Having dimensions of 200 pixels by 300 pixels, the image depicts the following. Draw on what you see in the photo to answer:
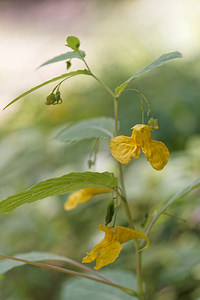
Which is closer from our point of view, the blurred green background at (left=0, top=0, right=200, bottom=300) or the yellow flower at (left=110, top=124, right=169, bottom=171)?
the yellow flower at (left=110, top=124, right=169, bottom=171)

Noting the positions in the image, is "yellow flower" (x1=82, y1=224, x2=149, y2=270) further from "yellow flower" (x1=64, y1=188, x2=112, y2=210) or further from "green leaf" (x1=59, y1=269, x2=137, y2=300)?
"green leaf" (x1=59, y1=269, x2=137, y2=300)

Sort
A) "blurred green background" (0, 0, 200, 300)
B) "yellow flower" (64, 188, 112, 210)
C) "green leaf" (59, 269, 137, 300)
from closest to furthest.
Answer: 1. "yellow flower" (64, 188, 112, 210)
2. "green leaf" (59, 269, 137, 300)
3. "blurred green background" (0, 0, 200, 300)

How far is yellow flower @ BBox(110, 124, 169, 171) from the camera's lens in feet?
2.86

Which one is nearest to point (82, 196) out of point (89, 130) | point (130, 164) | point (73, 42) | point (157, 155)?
point (89, 130)

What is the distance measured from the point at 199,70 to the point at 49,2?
883cm

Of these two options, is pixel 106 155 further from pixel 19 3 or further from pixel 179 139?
pixel 19 3

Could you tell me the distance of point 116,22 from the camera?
6047mm

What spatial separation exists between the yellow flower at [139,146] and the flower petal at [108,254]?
0.20 meters

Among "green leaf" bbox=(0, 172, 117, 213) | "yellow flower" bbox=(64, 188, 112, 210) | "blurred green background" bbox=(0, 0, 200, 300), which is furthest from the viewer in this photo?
"blurred green background" bbox=(0, 0, 200, 300)

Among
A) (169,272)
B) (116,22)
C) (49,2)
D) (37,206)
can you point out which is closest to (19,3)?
(49,2)

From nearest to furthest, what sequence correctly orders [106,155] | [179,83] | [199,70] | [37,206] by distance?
[37,206]
[106,155]
[179,83]
[199,70]

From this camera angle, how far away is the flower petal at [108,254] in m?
0.86

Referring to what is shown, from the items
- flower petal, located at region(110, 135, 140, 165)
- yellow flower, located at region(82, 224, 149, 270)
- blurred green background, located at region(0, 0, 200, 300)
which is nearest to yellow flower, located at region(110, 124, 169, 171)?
flower petal, located at region(110, 135, 140, 165)

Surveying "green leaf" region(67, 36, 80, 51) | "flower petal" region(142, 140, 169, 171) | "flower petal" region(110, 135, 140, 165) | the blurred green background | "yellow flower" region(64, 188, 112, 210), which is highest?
"green leaf" region(67, 36, 80, 51)
